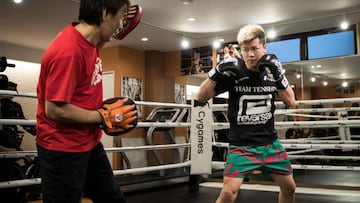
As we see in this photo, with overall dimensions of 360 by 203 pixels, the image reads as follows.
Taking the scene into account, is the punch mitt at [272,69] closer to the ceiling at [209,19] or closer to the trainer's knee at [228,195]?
the trainer's knee at [228,195]

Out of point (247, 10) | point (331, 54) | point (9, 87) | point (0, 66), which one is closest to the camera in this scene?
point (0, 66)

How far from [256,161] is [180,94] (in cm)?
623

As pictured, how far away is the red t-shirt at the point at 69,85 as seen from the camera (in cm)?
115

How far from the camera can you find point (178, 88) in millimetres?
8125

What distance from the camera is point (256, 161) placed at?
1.92 m

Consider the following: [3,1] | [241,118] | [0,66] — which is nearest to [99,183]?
[241,118]

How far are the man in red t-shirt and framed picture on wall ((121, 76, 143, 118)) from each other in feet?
20.0

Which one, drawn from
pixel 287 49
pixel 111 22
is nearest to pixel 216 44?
pixel 287 49

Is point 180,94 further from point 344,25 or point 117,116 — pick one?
point 117,116

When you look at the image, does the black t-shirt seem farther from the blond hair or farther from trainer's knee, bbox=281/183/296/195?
trainer's knee, bbox=281/183/296/195

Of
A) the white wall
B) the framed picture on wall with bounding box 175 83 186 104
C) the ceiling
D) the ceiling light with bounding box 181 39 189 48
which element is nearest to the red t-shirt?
the ceiling

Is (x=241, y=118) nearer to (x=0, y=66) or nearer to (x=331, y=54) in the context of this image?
(x=0, y=66)

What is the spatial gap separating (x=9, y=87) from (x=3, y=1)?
1.17 meters

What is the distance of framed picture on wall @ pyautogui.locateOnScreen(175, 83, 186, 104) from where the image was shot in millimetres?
8062
